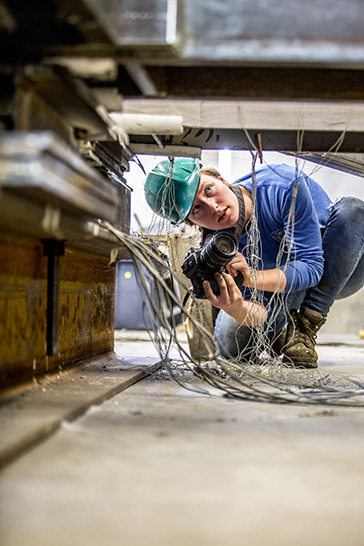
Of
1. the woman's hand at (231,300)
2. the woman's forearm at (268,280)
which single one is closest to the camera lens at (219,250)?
the woman's hand at (231,300)

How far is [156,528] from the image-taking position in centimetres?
53

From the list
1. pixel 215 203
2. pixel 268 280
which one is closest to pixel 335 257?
pixel 268 280

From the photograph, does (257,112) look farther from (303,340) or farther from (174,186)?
(303,340)

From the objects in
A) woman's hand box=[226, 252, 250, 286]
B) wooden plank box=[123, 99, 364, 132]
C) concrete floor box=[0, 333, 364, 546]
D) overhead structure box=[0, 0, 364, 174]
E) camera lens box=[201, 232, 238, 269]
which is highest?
wooden plank box=[123, 99, 364, 132]

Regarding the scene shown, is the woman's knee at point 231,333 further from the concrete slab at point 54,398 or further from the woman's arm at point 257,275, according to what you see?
the concrete slab at point 54,398

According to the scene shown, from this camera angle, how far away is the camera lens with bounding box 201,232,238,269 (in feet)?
5.42

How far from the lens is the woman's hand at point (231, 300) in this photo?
6.07ft

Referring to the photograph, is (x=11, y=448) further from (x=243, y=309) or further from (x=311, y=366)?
(x=311, y=366)

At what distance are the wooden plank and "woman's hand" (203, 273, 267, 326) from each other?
23.9 inches

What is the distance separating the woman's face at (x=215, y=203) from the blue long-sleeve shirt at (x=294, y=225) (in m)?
0.16

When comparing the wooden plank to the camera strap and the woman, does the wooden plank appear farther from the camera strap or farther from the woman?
the camera strap

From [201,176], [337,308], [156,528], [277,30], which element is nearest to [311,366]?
[201,176]

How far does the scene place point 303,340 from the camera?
2.27 metres

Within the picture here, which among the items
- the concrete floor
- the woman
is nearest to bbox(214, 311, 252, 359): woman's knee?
the woman
